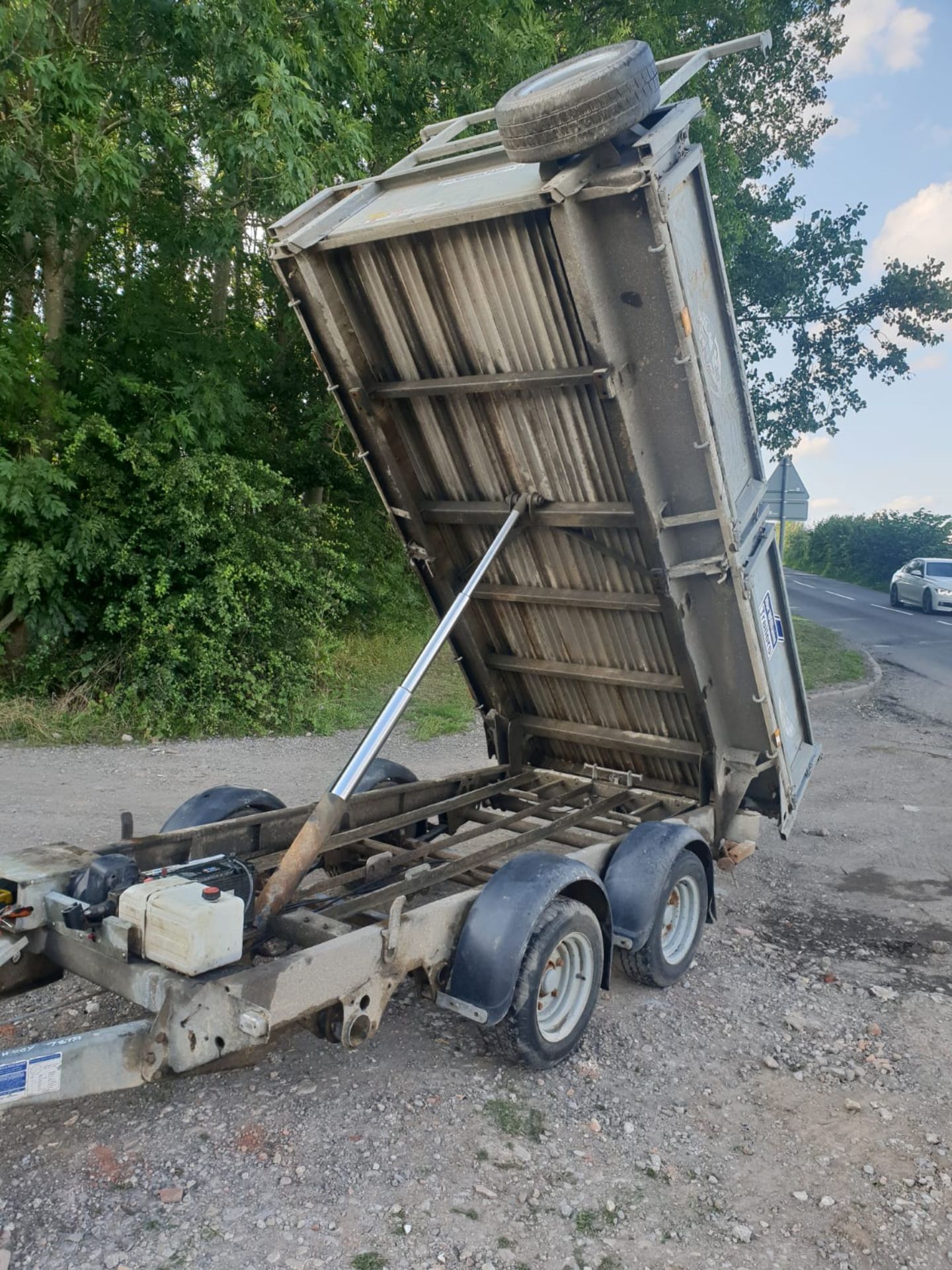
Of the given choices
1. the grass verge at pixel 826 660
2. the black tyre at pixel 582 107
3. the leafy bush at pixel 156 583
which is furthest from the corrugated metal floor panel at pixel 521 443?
the grass verge at pixel 826 660

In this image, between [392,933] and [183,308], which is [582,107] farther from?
[183,308]

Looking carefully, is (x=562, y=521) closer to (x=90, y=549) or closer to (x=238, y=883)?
(x=238, y=883)

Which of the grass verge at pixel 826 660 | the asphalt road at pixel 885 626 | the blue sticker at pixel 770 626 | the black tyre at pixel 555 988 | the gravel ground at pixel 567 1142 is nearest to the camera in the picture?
the gravel ground at pixel 567 1142

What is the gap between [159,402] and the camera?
10500 mm

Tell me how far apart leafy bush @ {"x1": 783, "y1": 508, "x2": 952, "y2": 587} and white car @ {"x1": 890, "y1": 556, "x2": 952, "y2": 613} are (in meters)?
7.32

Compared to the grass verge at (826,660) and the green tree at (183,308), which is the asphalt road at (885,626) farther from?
the green tree at (183,308)

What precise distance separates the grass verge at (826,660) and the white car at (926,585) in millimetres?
7697

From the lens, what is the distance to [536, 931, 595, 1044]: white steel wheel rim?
431 cm

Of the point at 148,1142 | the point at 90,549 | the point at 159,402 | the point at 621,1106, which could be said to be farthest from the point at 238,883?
the point at 159,402

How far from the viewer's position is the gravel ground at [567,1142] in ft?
10.2

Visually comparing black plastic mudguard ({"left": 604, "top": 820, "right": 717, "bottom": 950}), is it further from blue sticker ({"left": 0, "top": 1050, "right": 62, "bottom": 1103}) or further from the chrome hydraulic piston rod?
blue sticker ({"left": 0, "top": 1050, "right": 62, "bottom": 1103})

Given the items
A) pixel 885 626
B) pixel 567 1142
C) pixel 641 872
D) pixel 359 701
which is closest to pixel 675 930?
pixel 641 872

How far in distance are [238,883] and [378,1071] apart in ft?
3.42

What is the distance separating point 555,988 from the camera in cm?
439
